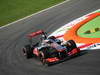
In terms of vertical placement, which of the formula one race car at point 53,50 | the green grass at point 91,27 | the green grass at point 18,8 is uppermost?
the green grass at point 18,8

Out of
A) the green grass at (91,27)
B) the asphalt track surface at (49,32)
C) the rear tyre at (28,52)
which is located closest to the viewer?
the asphalt track surface at (49,32)

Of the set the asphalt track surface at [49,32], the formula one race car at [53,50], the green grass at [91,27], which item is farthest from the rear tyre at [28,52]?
the green grass at [91,27]

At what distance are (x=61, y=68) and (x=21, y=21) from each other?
44.0 feet

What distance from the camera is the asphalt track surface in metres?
14.0

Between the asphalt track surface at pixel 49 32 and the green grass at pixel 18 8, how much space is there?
62.0 inches

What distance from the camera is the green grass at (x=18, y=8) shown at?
28547 millimetres

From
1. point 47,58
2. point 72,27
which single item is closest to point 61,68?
point 47,58

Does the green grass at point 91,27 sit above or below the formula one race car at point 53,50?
above

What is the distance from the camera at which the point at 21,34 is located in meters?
23.2

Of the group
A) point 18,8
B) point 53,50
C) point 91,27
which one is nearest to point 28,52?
point 53,50

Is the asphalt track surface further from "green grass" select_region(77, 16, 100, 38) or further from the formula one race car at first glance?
"green grass" select_region(77, 16, 100, 38)

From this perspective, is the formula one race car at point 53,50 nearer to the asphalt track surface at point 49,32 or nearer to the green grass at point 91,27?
the asphalt track surface at point 49,32

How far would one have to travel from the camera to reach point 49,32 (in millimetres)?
22156

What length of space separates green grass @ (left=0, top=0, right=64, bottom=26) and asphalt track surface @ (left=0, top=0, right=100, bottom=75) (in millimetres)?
1574
